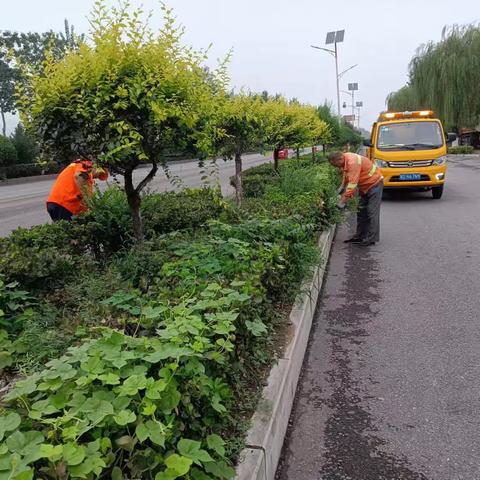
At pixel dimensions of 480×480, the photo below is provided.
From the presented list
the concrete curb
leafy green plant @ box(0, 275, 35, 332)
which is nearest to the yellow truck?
the concrete curb

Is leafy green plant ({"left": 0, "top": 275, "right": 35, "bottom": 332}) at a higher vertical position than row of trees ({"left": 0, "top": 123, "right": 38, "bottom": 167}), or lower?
lower

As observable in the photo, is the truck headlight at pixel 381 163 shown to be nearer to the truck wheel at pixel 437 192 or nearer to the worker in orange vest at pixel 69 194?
the truck wheel at pixel 437 192

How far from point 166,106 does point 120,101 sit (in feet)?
1.24

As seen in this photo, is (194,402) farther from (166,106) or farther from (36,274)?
(166,106)

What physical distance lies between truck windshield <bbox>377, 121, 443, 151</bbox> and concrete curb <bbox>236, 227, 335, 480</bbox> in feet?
30.4

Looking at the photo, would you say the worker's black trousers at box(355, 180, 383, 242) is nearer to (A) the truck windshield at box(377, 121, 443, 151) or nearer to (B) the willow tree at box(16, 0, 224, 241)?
(B) the willow tree at box(16, 0, 224, 241)

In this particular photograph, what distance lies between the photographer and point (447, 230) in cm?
866

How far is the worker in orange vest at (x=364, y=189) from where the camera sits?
289 inches

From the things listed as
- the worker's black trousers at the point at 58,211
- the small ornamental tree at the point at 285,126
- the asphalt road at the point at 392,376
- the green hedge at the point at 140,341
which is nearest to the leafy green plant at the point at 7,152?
the small ornamental tree at the point at 285,126

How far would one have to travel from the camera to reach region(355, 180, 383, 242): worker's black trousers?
7605mm

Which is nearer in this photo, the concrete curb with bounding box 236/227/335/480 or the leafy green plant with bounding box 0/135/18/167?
the concrete curb with bounding box 236/227/335/480

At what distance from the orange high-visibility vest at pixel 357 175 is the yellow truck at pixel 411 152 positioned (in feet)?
15.0

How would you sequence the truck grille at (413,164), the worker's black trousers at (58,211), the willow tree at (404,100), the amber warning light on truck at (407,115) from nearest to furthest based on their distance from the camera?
the worker's black trousers at (58,211)
the truck grille at (413,164)
the amber warning light on truck at (407,115)
the willow tree at (404,100)

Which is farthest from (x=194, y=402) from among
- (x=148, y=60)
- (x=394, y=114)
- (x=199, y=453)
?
(x=394, y=114)
